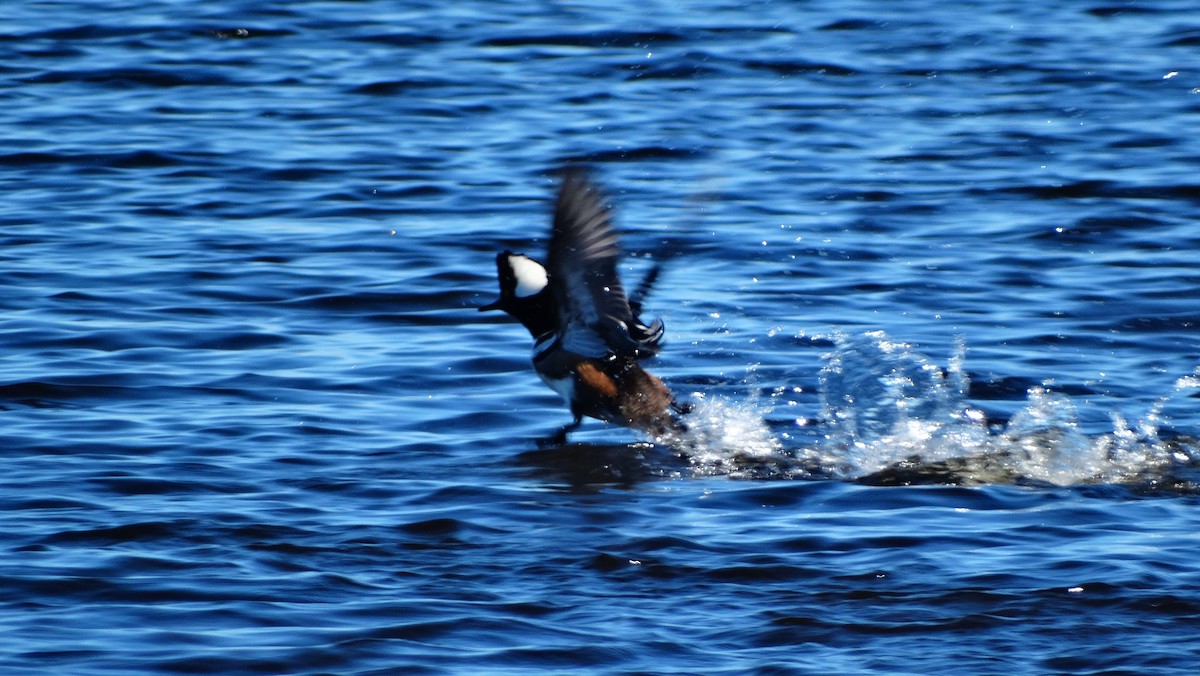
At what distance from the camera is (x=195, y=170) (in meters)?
12.3

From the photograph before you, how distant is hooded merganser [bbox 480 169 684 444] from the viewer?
22.3ft

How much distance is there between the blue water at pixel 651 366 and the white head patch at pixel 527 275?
62 cm

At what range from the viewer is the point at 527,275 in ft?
24.0

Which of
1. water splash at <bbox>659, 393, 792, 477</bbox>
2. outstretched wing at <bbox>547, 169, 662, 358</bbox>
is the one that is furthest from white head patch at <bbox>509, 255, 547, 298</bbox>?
water splash at <bbox>659, 393, 792, 477</bbox>

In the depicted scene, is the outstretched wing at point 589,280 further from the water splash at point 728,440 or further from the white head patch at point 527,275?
the water splash at point 728,440

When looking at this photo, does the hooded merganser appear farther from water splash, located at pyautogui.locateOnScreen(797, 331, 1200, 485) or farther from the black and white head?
water splash, located at pyautogui.locateOnScreen(797, 331, 1200, 485)

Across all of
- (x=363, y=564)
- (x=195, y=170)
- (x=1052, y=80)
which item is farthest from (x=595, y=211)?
(x=1052, y=80)

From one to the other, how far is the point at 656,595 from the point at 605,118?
9.16 meters

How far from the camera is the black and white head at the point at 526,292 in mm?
7294

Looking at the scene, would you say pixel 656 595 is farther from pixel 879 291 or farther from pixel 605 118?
pixel 605 118

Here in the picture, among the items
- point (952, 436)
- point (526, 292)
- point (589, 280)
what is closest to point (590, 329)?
point (589, 280)

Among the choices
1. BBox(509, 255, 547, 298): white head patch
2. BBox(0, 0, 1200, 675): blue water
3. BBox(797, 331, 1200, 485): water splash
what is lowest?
BBox(797, 331, 1200, 485): water splash

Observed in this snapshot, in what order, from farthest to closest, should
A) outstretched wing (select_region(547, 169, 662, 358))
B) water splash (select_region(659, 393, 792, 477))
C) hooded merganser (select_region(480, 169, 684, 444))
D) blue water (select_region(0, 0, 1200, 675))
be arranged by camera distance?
water splash (select_region(659, 393, 792, 477)), hooded merganser (select_region(480, 169, 684, 444)), outstretched wing (select_region(547, 169, 662, 358)), blue water (select_region(0, 0, 1200, 675))

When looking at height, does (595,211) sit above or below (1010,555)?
above
